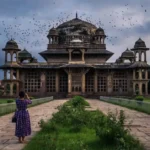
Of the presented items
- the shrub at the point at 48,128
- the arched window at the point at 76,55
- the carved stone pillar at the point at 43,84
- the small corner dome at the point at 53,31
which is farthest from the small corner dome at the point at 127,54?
the shrub at the point at 48,128

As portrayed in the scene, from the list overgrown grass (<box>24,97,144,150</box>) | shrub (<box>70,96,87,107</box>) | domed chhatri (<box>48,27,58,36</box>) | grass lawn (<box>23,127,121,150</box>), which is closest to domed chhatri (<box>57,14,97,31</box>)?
domed chhatri (<box>48,27,58,36</box>)

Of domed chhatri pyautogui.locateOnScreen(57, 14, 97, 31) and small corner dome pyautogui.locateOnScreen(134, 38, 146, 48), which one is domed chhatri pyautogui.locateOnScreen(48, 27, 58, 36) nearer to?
domed chhatri pyautogui.locateOnScreen(57, 14, 97, 31)

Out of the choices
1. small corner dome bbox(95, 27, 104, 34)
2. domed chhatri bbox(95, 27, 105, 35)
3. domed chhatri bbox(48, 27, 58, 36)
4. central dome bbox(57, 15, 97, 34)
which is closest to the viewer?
domed chhatri bbox(48, 27, 58, 36)

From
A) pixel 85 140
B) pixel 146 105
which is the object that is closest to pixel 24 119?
pixel 85 140

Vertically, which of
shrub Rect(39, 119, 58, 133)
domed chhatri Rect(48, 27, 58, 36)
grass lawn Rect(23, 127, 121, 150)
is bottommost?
grass lawn Rect(23, 127, 121, 150)

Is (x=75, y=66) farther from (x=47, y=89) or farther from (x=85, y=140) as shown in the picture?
(x=85, y=140)

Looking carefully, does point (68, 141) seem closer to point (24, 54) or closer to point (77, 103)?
point (77, 103)

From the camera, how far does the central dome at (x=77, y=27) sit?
178 ft

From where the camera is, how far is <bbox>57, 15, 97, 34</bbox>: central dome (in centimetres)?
5419

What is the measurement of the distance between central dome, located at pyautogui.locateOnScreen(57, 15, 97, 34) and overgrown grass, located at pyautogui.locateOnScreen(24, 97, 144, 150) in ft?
144

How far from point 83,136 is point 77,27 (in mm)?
47047

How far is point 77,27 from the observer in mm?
54406

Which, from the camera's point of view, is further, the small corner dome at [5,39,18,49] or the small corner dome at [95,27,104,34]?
the small corner dome at [95,27,104,34]

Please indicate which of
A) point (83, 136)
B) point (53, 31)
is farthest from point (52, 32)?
point (83, 136)
